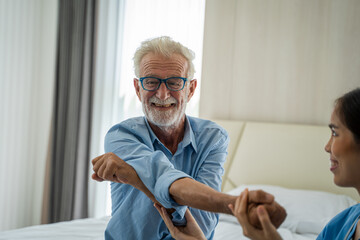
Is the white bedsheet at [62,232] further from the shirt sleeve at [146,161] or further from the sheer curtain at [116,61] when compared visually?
the sheer curtain at [116,61]

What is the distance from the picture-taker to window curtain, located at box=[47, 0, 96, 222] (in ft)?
11.9

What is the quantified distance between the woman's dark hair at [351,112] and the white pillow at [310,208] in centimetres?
131

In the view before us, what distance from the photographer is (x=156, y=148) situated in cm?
145

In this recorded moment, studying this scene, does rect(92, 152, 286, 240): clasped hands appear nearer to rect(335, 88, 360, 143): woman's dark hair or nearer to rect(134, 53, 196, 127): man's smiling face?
rect(335, 88, 360, 143): woman's dark hair

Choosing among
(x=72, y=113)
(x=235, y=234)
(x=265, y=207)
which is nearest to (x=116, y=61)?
(x=72, y=113)

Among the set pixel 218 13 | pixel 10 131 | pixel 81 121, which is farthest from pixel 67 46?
pixel 218 13

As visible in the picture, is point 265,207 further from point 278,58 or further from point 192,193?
point 278,58

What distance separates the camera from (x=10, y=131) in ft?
11.8

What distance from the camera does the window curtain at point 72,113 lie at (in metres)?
3.62

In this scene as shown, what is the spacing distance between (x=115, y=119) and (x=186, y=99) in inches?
87.1

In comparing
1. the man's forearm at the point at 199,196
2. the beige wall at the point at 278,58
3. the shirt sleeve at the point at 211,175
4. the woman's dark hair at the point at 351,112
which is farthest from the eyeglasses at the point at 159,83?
the beige wall at the point at 278,58

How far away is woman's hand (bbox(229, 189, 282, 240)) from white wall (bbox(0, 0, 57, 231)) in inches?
131

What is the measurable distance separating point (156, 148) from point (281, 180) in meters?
1.56

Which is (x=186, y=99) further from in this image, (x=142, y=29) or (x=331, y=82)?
(x=142, y=29)
